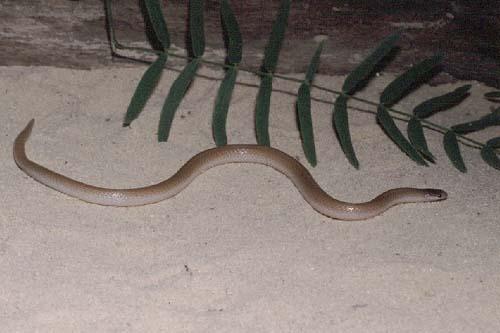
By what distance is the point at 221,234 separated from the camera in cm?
446

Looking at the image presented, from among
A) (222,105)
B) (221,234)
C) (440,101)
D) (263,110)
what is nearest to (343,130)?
(263,110)

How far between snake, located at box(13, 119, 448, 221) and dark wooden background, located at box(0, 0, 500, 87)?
879 millimetres

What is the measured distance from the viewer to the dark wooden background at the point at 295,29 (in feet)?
17.8

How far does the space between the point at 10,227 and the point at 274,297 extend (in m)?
1.81

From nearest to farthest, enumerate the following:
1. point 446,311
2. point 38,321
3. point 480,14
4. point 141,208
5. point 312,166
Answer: point 38,321
point 446,311
point 141,208
point 312,166
point 480,14

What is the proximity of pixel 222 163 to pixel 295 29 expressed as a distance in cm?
137

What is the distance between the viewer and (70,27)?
5500 millimetres

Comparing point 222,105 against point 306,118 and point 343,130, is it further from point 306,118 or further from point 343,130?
point 343,130

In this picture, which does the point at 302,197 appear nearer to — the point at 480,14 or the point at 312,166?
the point at 312,166

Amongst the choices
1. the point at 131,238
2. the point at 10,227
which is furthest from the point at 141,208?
the point at 10,227

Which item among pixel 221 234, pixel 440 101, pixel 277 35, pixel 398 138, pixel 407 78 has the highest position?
pixel 277 35

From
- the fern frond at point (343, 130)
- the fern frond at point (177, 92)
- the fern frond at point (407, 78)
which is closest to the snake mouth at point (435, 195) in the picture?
the fern frond at point (343, 130)

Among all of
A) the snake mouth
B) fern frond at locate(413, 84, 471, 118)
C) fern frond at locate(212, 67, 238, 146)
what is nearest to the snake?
the snake mouth

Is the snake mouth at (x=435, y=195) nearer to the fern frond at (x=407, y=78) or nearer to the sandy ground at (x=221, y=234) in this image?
the sandy ground at (x=221, y=234)
